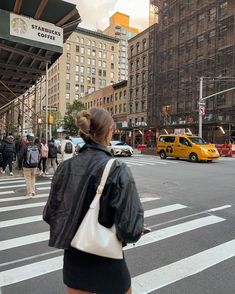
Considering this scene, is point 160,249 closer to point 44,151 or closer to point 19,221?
point 19,221

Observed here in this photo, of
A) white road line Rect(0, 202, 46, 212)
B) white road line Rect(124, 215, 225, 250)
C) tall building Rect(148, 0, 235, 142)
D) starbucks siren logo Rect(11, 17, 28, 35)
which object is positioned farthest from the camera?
tall building Rect(148, 0, 235, 142)

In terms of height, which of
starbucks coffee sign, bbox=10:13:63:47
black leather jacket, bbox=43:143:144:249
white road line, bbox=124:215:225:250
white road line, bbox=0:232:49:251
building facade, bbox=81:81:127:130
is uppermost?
building facade, bbox=81:81:127:130

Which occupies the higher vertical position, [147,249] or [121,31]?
[121,31]

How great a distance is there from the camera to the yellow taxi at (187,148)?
869 inches

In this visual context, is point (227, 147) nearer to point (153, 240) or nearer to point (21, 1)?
point (21, 1)

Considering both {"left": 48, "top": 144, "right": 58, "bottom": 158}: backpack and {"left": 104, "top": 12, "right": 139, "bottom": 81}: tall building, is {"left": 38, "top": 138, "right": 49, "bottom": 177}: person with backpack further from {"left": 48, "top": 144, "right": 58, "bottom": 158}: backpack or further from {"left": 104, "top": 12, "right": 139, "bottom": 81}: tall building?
{"left": 104, "top": 12, "right": 139, "bottom": 81}: tall building

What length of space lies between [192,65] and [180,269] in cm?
4273

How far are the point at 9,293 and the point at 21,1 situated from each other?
10.0 meters

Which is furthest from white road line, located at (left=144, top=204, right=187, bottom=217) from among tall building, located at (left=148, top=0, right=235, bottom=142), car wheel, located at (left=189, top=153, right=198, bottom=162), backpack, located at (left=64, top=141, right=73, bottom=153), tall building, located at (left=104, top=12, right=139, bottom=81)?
tall building, located at (left=104, top=12, right=139, bottom=81)

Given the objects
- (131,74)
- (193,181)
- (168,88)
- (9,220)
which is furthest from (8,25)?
(131,74)

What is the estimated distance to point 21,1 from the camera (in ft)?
36.3

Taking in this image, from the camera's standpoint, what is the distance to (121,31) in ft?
440

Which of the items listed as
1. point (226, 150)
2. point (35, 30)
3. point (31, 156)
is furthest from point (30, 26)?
point (226, 150)

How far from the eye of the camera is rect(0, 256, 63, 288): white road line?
13.2ft
